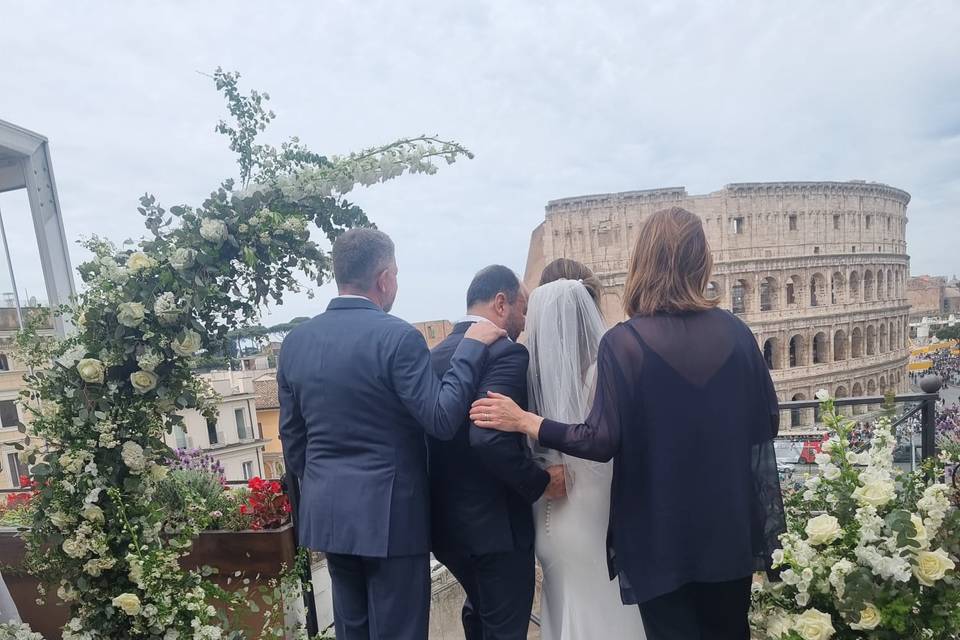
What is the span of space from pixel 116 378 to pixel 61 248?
41.0 inches

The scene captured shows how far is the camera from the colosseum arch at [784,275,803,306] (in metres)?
40.5

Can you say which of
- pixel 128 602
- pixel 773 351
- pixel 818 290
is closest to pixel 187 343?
pixel 128 602

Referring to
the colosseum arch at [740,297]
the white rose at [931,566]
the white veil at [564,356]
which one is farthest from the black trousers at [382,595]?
the colosseum arch at [740,297]

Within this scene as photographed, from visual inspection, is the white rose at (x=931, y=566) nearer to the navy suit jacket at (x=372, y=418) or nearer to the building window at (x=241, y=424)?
the navy suit jacket at (x=372, y=418)

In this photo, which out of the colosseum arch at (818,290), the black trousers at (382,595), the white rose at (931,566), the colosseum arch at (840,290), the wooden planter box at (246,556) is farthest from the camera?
the colosseum arch at (840,290)

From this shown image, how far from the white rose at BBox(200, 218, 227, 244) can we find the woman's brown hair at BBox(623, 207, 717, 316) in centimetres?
166

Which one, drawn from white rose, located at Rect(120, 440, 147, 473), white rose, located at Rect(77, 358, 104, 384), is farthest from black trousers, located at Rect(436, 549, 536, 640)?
white rose, located at Rect(77, 358, 104, 384)

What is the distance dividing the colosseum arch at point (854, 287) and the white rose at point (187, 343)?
50.5 m

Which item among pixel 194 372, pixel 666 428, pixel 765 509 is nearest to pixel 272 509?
pixel 194 372

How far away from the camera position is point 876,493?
1610 millimetres

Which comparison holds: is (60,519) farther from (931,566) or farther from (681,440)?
(931,566)

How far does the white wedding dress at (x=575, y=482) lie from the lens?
83.4 inches

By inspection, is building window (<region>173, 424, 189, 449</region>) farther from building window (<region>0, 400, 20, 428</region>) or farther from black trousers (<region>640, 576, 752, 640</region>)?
black trousers (<region>640, 576, 752, 640</region>)

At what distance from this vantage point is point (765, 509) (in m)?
1.83
